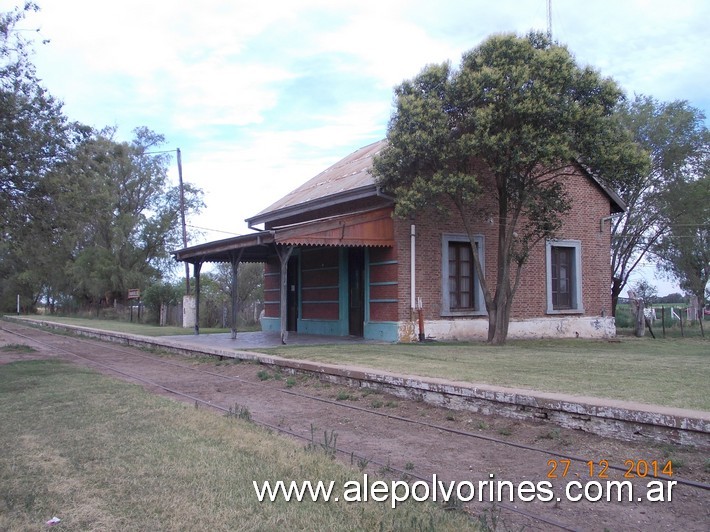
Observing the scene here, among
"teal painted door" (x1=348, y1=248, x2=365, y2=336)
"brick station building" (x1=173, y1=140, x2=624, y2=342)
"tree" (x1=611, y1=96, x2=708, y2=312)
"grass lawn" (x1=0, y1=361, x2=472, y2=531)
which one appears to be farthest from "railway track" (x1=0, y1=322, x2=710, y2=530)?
"tree" (x1=611, y1=96, x2=708, y2=312)

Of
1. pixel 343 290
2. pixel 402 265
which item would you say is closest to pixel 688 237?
pixel 402 265

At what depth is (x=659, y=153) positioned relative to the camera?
88.7 feet

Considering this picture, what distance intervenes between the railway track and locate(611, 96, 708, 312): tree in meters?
19.8

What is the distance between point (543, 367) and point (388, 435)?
15.8ft

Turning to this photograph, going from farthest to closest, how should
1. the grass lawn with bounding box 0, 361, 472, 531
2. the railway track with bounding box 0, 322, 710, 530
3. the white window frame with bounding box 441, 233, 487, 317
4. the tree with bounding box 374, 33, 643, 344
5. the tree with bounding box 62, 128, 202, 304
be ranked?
1. the tree with bounding box 62, 128, 202, 304
2. the white window frame with bounding box 441, 233, 487, 317
3. the tree with bounding box 374, 33, 643, 344
4. the railway track with bounding box 0, 322, 710, 530
5. the grass lawn with bounding box 0, 361, 472, 531

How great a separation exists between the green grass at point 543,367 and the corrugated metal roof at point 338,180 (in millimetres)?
5462

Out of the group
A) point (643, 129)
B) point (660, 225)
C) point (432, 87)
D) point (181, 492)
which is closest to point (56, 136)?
point (432, 87)

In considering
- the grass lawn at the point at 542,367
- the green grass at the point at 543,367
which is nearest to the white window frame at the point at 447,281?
the grass lawn at the point at 542,367

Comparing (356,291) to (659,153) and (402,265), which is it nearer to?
(402,265)

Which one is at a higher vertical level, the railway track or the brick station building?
the brick station building

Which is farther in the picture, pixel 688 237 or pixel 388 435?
pixel 688 237

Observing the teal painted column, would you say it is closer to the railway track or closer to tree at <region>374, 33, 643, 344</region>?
tree at <region>374, 33, 643, 344</region>

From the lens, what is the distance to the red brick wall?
17828 mm

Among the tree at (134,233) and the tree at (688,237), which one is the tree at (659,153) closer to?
the tree at (688,237)
